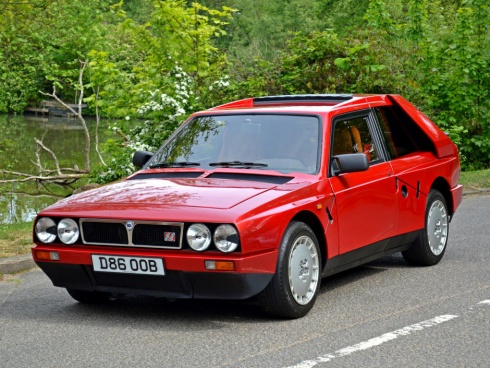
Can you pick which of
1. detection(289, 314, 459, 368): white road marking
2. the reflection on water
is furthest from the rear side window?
the reflection on water

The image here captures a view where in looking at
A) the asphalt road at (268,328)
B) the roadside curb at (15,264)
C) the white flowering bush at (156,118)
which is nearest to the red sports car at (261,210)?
the asphalt road at (268,328)

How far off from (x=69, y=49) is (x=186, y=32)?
8164mm

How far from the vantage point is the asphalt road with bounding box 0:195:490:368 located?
6.53 meters

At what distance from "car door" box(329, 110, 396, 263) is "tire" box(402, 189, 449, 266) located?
77cm

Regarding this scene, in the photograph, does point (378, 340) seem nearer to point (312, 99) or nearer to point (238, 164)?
point (238, 164)

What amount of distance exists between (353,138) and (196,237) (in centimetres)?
232

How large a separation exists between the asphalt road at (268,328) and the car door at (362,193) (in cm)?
43

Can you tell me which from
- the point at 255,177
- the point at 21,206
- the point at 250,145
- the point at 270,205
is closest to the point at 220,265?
the point at 270,205

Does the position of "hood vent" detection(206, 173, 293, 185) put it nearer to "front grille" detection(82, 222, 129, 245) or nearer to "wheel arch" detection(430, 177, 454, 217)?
"front grille" detection(82, 222, 129, 245)

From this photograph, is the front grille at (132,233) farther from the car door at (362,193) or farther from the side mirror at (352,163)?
the side mirror at (352,163)

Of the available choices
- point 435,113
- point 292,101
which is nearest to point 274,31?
point 435,113

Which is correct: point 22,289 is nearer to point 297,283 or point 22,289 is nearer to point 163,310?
point 163,310

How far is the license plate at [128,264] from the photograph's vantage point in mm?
7379

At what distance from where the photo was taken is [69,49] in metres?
26.2
